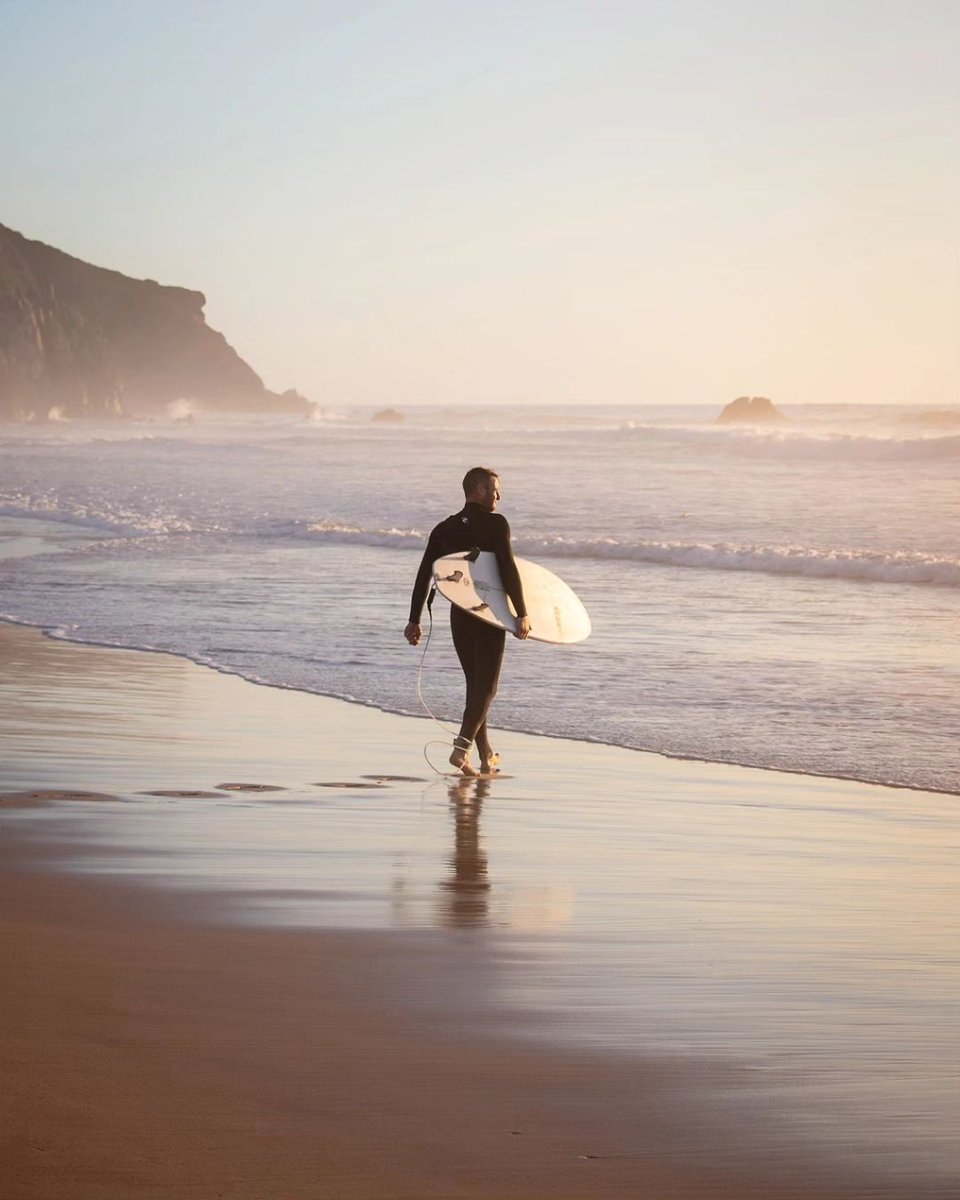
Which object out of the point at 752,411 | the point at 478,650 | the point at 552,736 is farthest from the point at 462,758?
the point at 752,411

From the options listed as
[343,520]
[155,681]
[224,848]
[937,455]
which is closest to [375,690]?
[155,681]

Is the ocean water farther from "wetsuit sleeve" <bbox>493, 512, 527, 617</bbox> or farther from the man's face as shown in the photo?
the man's face

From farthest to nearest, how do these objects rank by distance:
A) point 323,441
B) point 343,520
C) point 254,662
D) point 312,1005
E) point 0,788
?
point 323,441, point 343,520, point 254,662, point 0,788, point 312,1005

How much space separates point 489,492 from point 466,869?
3065mm

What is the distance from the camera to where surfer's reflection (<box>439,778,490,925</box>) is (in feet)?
18.4

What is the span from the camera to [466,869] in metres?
6.36

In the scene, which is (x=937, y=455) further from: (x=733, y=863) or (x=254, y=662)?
(x=733, y=863)

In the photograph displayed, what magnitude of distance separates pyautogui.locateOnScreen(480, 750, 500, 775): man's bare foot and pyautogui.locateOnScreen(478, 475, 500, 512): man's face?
1313 millimetres

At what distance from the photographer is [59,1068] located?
375 cm

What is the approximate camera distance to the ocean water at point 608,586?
11.1m

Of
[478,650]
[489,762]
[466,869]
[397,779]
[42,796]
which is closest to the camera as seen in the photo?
[466,869]

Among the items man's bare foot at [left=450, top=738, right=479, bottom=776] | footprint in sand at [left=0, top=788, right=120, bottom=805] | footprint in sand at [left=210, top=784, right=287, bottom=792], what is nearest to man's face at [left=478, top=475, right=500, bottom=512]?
man's bare foot at [left=450, top=738, right=479, bottom=776]

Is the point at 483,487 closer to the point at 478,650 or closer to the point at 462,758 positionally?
the point at 478,650

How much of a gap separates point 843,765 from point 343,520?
25.1 meters
